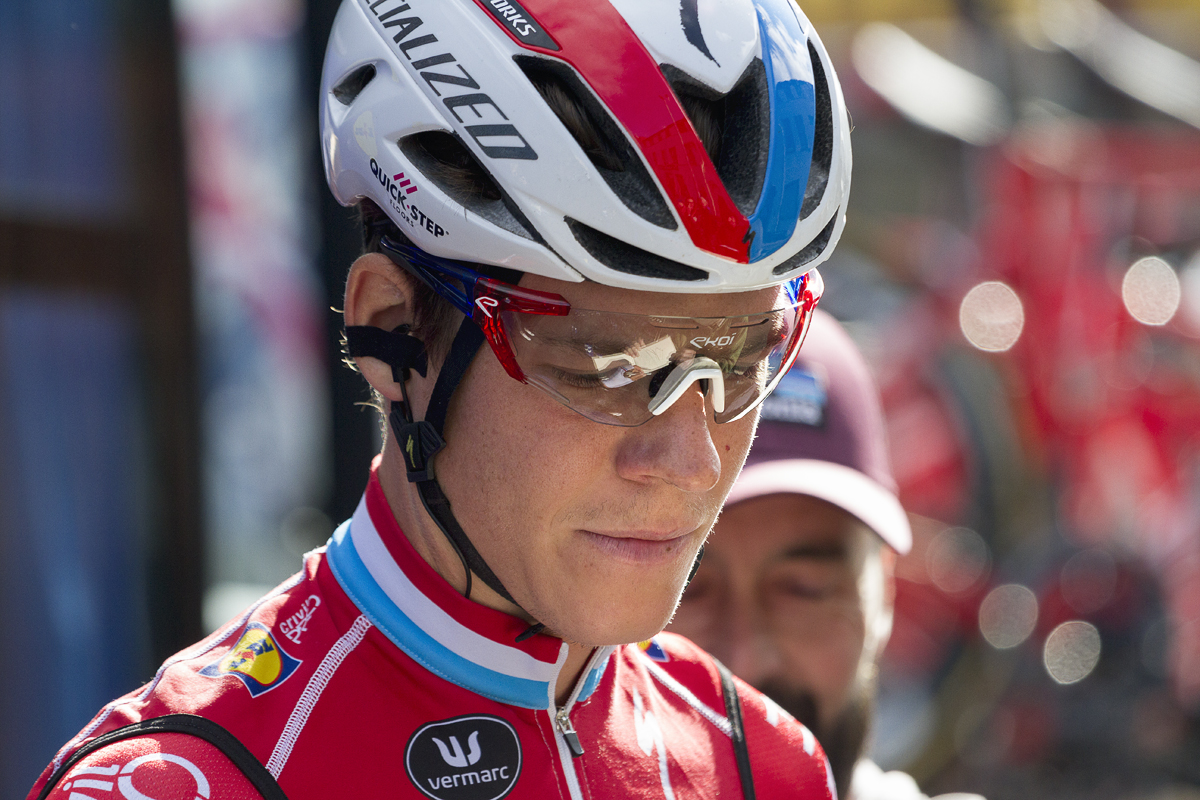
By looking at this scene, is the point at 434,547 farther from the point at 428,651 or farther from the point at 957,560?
the point at 957,560

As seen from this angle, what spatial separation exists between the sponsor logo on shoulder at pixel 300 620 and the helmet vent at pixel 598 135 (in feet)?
2.07

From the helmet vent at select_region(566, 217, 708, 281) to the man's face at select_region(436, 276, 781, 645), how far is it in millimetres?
41

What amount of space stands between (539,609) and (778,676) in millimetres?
949

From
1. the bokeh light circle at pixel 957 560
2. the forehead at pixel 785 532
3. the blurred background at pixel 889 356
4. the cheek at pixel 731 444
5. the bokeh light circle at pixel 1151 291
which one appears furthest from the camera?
the bokeh light circle at pixel 1151 291

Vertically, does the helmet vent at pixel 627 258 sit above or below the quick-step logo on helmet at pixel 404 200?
above

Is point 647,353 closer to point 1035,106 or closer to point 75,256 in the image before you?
point 75,256

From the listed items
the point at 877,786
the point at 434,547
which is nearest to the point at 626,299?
the point at 434,547

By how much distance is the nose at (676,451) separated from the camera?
4.25 ft

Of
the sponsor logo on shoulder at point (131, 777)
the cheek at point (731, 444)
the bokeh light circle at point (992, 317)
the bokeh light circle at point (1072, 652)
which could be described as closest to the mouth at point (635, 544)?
the cheek at point (731, 444)

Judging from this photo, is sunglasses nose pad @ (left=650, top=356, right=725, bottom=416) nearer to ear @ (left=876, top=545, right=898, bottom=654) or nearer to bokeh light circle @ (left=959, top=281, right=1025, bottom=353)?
ear @ (left=876, top=545, right=898, bottom=654)

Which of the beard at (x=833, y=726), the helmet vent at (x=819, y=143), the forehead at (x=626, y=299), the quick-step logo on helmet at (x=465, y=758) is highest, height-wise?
the helmet vent at (x=819, y=143)

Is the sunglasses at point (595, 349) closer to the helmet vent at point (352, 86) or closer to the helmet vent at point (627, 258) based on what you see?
the helmet vent at point (627, 258)

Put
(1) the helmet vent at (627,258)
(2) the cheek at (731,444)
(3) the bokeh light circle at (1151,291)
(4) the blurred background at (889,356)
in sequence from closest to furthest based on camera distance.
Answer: (1) the helmet vent at (627,258) < (2) the cheek at (731,444) < (4) the blurred background at (889,356) < (3) the bokeh light circle at (1151,291)

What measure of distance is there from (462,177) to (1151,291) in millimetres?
7370
